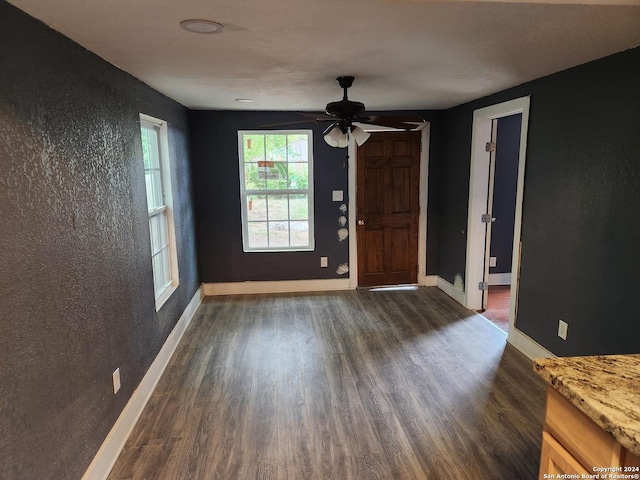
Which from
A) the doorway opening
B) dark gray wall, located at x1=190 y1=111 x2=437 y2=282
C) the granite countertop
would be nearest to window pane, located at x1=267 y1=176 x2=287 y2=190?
dark gray wall, located at x1=190 y1=111 x2=437 y2=282

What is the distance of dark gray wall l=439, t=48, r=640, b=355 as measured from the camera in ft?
7.68

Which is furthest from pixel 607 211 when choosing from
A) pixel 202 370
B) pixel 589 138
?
pixel 202 370

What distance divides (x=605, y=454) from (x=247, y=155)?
174 inches

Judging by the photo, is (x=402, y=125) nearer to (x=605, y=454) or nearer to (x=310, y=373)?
(x=310, y=373)

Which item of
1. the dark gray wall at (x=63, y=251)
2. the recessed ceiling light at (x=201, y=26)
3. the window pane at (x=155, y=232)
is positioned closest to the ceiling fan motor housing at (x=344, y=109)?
the recessed ceiling light at (x=201, y=26)

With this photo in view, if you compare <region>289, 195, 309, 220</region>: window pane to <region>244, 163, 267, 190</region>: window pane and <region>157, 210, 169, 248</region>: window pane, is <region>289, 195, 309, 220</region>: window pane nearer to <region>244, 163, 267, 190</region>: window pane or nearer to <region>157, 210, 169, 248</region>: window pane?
<region>244, 163, 267, 190</region>: window pane

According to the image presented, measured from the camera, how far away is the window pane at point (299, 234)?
5071 millimetres

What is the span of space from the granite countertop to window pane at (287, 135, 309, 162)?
397cm

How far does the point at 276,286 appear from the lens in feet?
16.9

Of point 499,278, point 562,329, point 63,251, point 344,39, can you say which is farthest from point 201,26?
point 499,278

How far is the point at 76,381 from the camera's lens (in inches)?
73.1

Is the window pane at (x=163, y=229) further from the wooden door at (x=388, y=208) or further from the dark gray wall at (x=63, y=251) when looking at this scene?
the wooden door at (x=388, y=208)

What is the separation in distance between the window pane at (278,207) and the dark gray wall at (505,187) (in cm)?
250

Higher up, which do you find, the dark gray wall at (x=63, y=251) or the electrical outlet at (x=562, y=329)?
the dark gray wall at (x=63, y=251)
